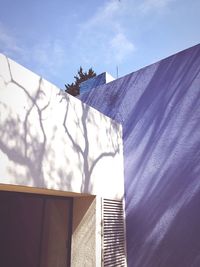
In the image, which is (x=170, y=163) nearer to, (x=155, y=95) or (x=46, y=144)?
(x=155, y=95)

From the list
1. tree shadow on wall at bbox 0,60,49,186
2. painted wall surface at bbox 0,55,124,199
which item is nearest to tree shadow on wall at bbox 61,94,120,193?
painted wall surface at bbox 0,55,124,199

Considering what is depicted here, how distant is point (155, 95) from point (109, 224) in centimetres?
287

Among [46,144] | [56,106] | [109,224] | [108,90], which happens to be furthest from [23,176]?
[108,90]

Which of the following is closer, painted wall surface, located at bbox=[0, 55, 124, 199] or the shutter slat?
painted wall surface, located at bbox=[0, 55, 124, 199]

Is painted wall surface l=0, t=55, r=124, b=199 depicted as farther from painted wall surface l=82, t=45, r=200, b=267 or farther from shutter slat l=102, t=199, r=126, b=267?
painted wall surface l=82, t=45, r=200, b=267

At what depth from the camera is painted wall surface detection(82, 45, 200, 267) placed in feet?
12.7

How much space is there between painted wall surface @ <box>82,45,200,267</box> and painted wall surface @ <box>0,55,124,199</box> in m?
0.62

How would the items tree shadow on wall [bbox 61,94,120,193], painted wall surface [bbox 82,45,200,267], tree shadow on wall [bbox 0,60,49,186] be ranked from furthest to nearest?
painted wall surface [bbox 82,45,200,267] < tree shadow on wall [bbox 61,94,120,193] < tree shadow on wall [bbox 0,60,49,186]

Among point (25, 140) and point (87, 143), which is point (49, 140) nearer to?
point (25, 140)

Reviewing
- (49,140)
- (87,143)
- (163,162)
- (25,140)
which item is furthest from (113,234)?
(25,140)

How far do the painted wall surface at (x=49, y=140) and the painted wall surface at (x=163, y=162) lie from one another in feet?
2.03

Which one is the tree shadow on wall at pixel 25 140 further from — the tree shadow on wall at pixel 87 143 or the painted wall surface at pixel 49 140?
the tree shadow on wall at pixel 87 143

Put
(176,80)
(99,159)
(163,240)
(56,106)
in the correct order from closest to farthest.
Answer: (56,106), (163,240), (99,159), (176,80)

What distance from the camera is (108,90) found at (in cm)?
590
